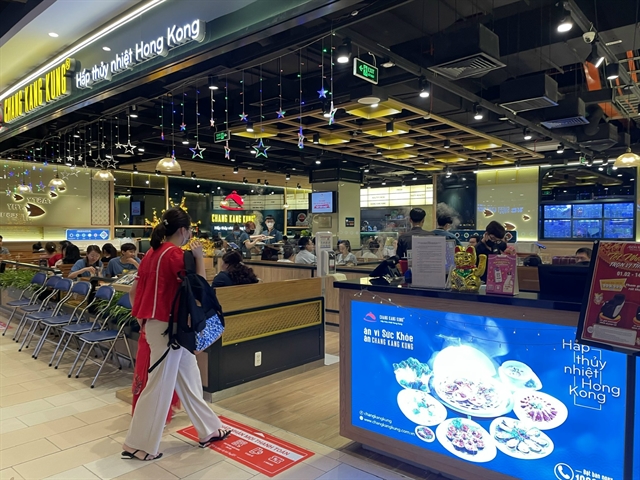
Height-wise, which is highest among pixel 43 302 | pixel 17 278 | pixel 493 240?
pixel 493 240

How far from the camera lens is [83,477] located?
9.43 ft

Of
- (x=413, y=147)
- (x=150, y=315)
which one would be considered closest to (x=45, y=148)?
(x=413, y=147)

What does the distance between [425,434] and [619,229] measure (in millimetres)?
11834

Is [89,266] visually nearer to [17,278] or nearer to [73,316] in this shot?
[73,316]

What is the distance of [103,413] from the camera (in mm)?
3924

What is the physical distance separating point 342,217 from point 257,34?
868 cm

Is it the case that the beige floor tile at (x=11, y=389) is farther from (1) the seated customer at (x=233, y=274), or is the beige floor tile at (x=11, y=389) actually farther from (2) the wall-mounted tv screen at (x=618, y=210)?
(2) the wall-mounted tv screen at (x=618, y=210)

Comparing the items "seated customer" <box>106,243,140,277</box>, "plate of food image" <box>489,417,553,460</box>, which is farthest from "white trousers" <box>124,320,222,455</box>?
"seated customer" <box>106,243,140,277</box>

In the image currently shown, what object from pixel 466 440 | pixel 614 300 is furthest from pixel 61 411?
pixel 614 300

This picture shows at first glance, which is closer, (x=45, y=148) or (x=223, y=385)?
(x=223, y=385)

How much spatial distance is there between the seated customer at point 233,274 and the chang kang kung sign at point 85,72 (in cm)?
210

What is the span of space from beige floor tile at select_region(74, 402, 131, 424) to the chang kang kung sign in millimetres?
3404

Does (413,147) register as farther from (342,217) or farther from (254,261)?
(254,261)

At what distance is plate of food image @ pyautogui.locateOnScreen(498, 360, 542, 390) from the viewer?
2.38 m
